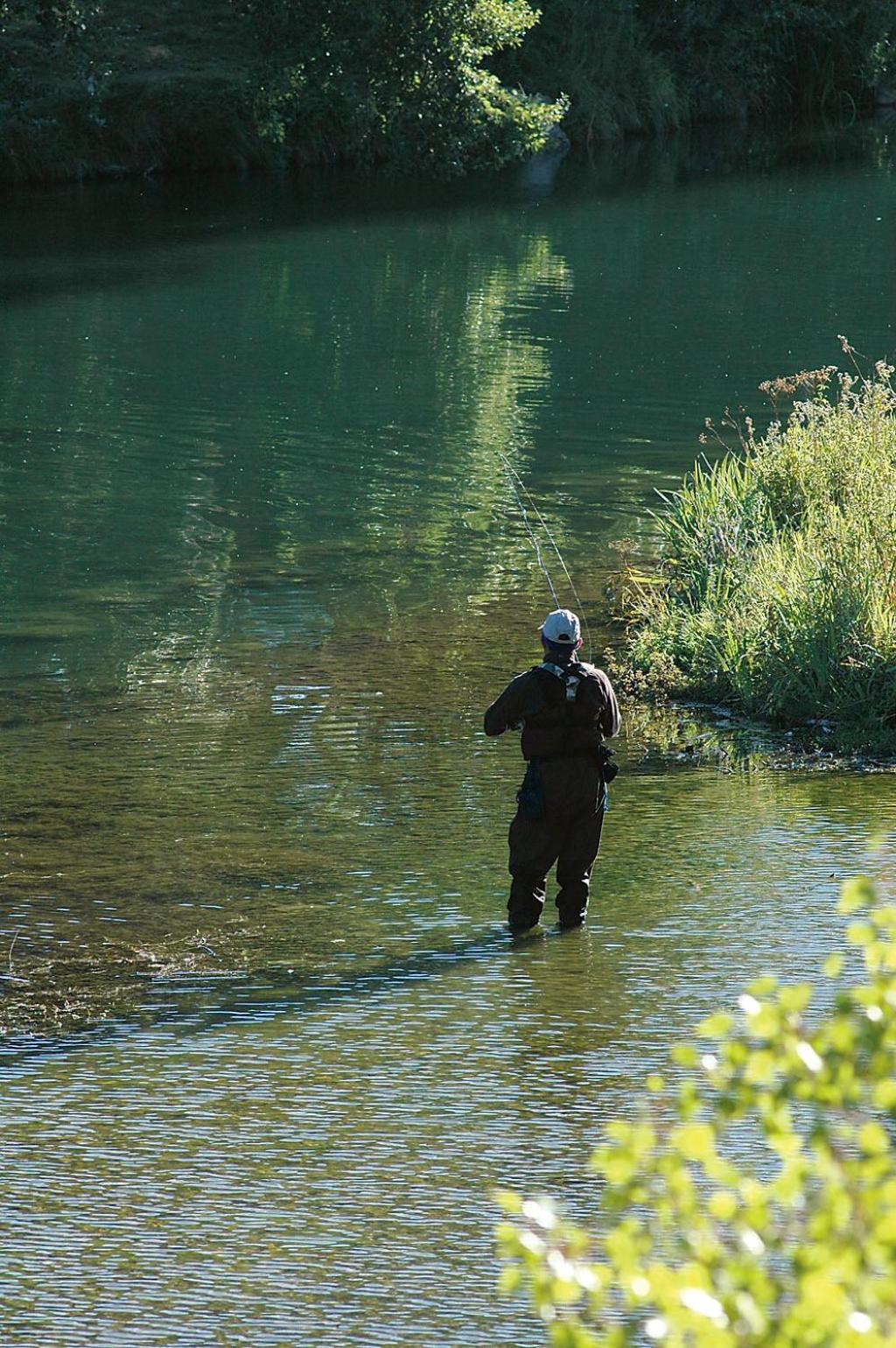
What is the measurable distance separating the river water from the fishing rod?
0.12 meters

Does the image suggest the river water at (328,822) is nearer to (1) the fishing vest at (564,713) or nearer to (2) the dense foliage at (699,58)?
(1) the fishing vest at (564,713)

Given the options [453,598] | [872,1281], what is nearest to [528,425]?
[453,598]

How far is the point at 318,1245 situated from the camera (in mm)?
5242

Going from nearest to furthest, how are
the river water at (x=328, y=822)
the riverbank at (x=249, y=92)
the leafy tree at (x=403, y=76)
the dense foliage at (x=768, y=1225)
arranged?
1. the dense foliage at (x=768, y=1225)
2. the river water at (x=328, y=822)
3. the leafy tree at (x=403, y=76)
4. the riverbank at (x=249, y=92)

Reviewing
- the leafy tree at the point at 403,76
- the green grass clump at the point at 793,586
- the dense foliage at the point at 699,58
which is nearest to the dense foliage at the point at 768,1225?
the green grass clump at the point at 793,586

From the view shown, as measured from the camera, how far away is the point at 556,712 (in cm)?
778

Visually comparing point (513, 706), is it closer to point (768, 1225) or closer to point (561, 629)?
point (561, 629)

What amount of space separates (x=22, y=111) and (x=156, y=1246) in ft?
119

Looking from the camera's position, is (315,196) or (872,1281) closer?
(872,1281)

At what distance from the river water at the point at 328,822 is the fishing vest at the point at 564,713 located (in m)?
0.75

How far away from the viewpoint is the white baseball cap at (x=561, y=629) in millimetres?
7699

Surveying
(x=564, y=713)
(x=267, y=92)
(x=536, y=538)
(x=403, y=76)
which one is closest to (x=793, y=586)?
(x=564, y=713)

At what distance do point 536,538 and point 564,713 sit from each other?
7.48m

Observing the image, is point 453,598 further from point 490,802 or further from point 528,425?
point 528,425
